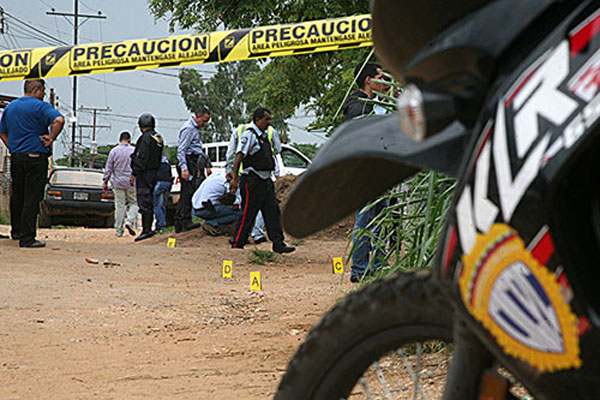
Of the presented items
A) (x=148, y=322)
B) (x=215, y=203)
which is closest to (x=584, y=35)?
(x=148, y=322)

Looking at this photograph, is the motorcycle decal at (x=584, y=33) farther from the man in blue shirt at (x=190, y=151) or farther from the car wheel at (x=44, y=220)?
the car wheel at (x=44, y=220)

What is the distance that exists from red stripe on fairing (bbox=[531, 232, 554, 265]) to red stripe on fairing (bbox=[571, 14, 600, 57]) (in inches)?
10.5

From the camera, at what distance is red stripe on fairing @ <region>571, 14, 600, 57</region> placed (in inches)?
45.3

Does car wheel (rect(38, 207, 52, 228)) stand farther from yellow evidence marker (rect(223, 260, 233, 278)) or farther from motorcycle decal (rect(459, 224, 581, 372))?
motorcycle decal (rect(459, 224, 581, 372))

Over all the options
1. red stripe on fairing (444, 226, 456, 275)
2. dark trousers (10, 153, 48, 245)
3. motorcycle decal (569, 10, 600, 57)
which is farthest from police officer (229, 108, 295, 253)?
motorcycle decal (569, 10, 600, 57)

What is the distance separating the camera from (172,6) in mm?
15719

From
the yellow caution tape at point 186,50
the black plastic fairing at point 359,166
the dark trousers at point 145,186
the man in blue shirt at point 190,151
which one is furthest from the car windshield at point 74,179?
the black plastic fairing at point 359,166

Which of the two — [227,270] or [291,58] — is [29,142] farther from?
[291,58]

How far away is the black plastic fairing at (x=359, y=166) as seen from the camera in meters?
1.39

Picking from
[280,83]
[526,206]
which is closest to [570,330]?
[526,206]

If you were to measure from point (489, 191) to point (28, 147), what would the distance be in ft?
26.6

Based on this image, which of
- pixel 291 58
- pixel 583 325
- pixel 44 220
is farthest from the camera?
pixel 44 220

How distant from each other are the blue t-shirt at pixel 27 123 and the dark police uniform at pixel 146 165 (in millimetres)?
2597

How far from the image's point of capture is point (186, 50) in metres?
9.20
